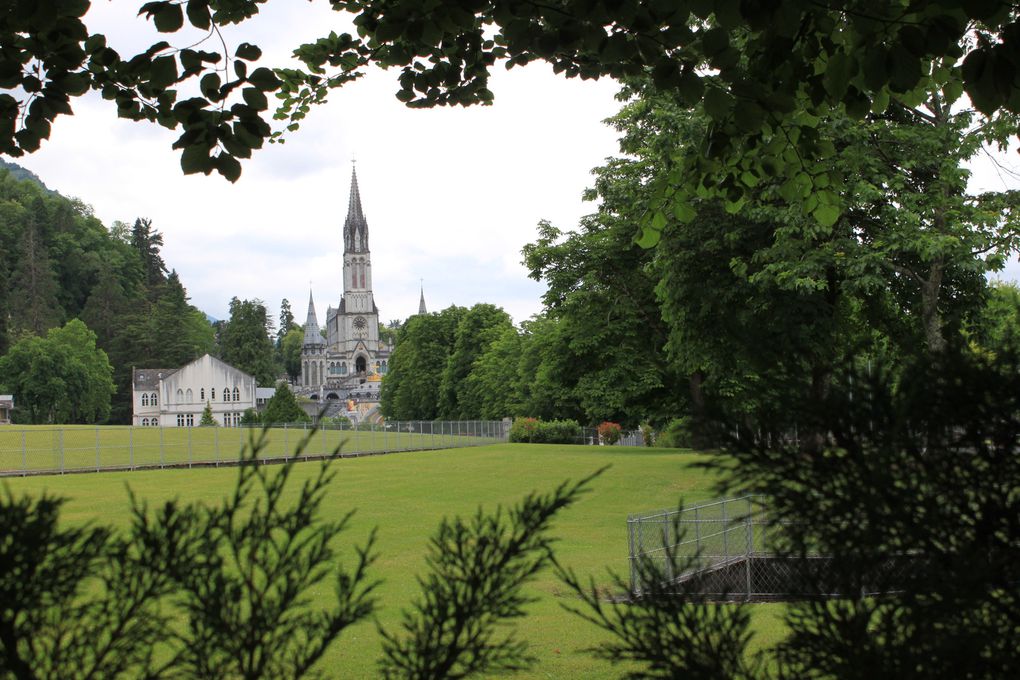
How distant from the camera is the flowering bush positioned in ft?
169

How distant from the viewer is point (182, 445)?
158ft

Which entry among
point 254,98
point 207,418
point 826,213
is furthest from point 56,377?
point 826,213

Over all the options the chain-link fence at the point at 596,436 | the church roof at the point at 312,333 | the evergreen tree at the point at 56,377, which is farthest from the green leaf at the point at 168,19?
the church roof at the point at 312,333

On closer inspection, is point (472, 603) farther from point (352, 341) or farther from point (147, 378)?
point (352, 341)

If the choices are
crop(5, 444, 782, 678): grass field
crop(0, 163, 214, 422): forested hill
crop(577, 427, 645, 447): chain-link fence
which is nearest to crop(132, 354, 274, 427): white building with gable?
crop(0, 163, 214, 422): forested hill

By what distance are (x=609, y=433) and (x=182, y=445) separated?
2171 centimetres

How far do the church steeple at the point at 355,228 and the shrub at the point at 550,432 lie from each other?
130 metres

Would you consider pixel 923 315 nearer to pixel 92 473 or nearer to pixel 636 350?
pixel 636 350

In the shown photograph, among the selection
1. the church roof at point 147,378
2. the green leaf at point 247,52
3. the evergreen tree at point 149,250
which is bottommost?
the green leaf at point 247,52

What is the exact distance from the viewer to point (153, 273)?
502 feet

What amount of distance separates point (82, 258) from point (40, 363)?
47.3m

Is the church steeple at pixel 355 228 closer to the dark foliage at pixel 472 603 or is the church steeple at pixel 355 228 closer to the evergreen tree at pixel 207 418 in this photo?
the evergreen tree at pixel 207 418

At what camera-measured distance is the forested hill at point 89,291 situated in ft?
383

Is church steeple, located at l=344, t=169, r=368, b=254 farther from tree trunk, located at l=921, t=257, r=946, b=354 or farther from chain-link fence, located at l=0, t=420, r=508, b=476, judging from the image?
tree trunk, located at l=921, t=257, r=946, b=354
